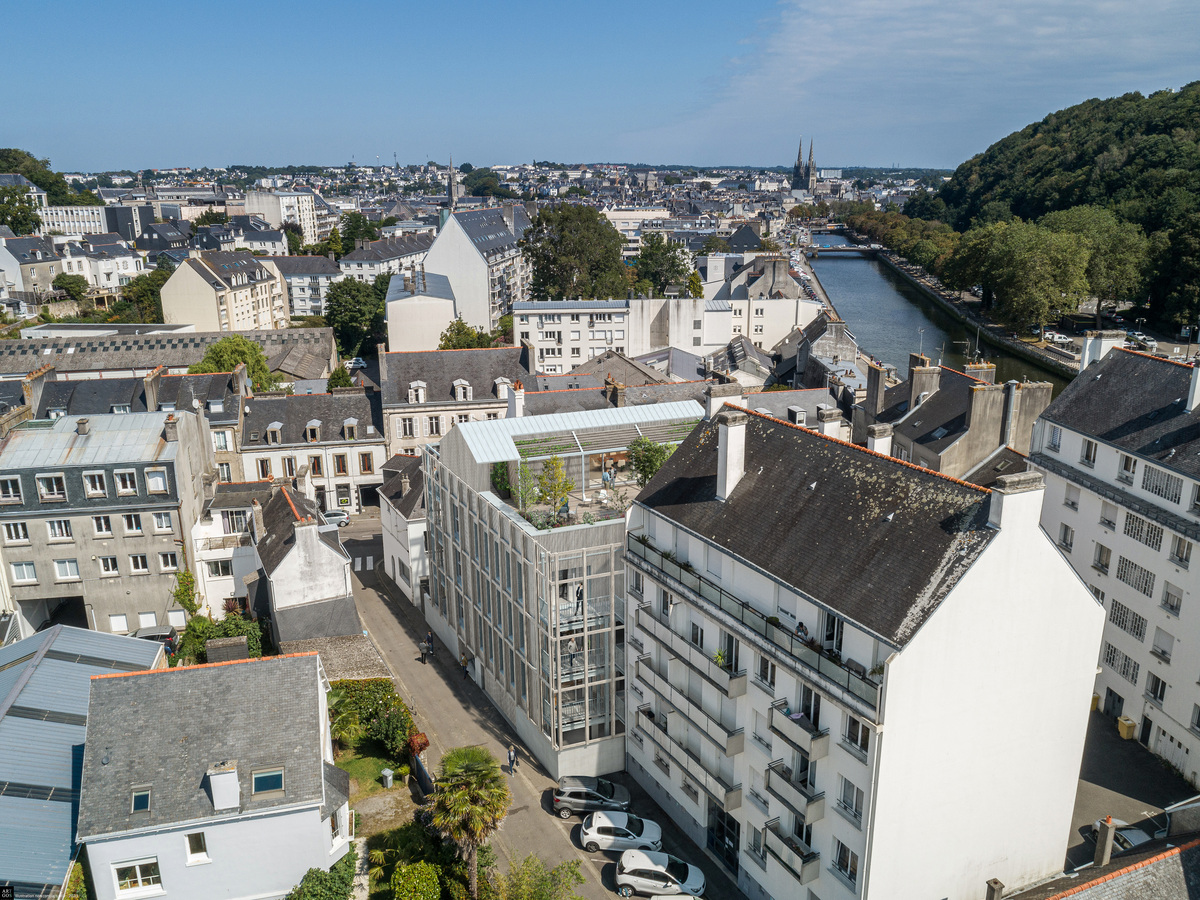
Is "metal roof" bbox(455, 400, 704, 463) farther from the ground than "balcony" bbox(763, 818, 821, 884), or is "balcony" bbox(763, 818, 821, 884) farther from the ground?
"metal roof" bbox(455, 400, 704, 463)

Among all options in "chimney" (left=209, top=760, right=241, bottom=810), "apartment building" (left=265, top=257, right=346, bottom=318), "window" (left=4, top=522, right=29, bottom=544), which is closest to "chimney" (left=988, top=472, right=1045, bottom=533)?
"chimney" (left=209, top=760, right=241, bottom=810)

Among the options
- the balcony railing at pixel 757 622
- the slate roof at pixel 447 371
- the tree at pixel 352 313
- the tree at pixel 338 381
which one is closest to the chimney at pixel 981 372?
the balcony railing at pixel 757 622

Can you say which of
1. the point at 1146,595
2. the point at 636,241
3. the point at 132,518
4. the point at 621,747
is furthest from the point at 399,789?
the point at 636,241

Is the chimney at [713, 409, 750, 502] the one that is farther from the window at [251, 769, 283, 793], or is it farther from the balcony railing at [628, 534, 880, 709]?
Result: the window at [251, 769, 283, 793]

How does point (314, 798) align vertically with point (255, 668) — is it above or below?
below

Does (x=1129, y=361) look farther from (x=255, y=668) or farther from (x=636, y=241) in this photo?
(x=636, y=241)

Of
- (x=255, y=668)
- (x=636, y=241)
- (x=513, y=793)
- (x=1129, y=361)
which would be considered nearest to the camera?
(x=255, y=668)

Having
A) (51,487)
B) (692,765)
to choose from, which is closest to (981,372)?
(692,765)
